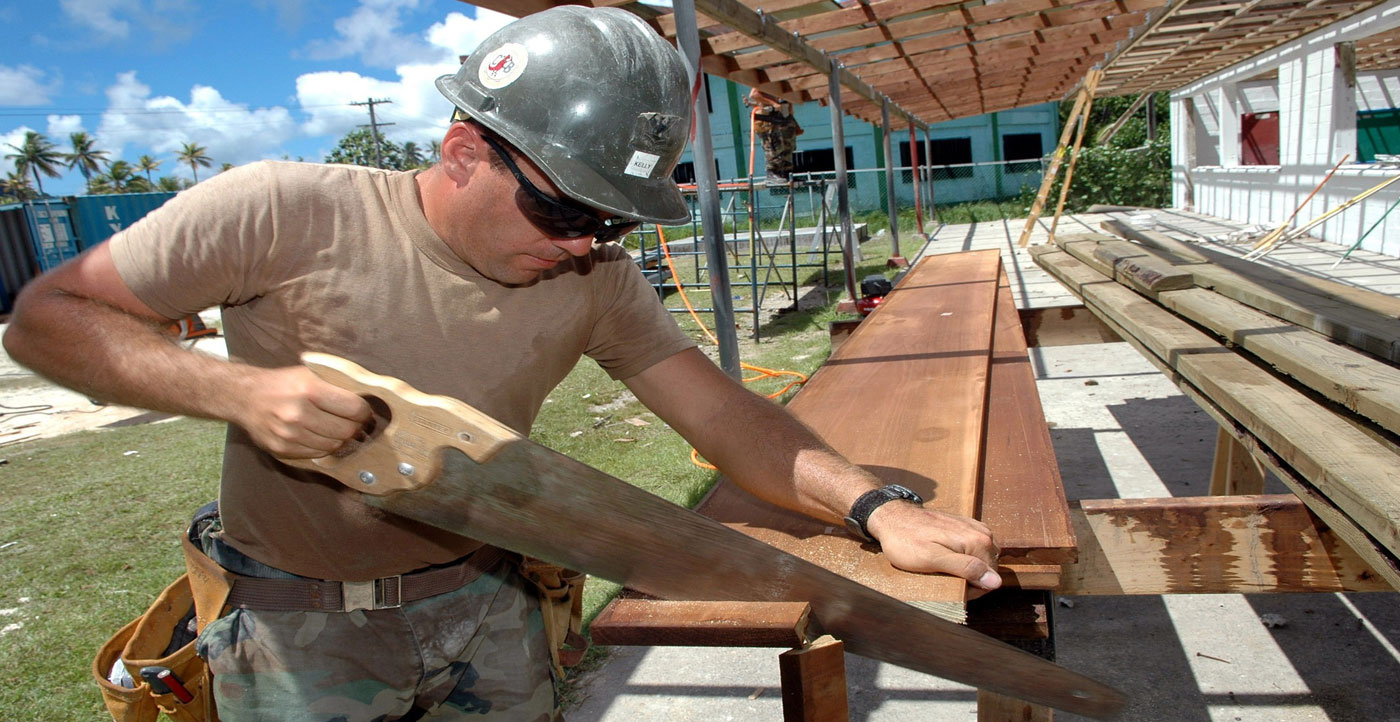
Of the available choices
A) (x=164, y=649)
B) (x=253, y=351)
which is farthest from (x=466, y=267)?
(x=164, y=649)

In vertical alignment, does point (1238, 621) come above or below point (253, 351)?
below

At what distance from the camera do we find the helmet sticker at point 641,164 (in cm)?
148

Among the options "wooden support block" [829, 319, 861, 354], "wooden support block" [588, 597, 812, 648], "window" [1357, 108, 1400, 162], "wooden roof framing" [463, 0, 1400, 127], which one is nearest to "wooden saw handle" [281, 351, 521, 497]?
"wooden support block" [588, 597, 812, 648]

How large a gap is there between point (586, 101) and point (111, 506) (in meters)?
5.54

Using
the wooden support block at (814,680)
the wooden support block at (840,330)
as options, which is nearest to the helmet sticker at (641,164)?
the wooden support block at (814,680)

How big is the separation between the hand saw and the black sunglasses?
18.1 inches

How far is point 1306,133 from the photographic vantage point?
1330 cm

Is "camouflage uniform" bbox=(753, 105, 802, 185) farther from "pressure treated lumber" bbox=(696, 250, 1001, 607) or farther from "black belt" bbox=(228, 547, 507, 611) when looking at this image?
"black belt" bbox=(228, 547, 507, 611)

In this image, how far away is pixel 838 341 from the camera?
15.8 feet

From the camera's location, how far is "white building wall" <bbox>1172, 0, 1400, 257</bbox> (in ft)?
37.2

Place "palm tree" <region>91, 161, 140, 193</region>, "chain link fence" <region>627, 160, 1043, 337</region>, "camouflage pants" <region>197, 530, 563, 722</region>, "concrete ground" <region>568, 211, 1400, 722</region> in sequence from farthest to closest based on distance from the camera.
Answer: "palm tree" <region>91, 161, 140, 193</region> < "chain link fence" <region>627, 160, 1043, 337</region> < "concrete ground" <region>568, 211, 1400, 722</region> < "camouflage pants" <region>197, 530, 563, 722</region>

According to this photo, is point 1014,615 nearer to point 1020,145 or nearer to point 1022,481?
point 1022,481

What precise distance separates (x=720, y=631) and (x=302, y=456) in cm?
60

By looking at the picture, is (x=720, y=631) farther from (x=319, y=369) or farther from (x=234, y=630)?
(x=234, y=630)
